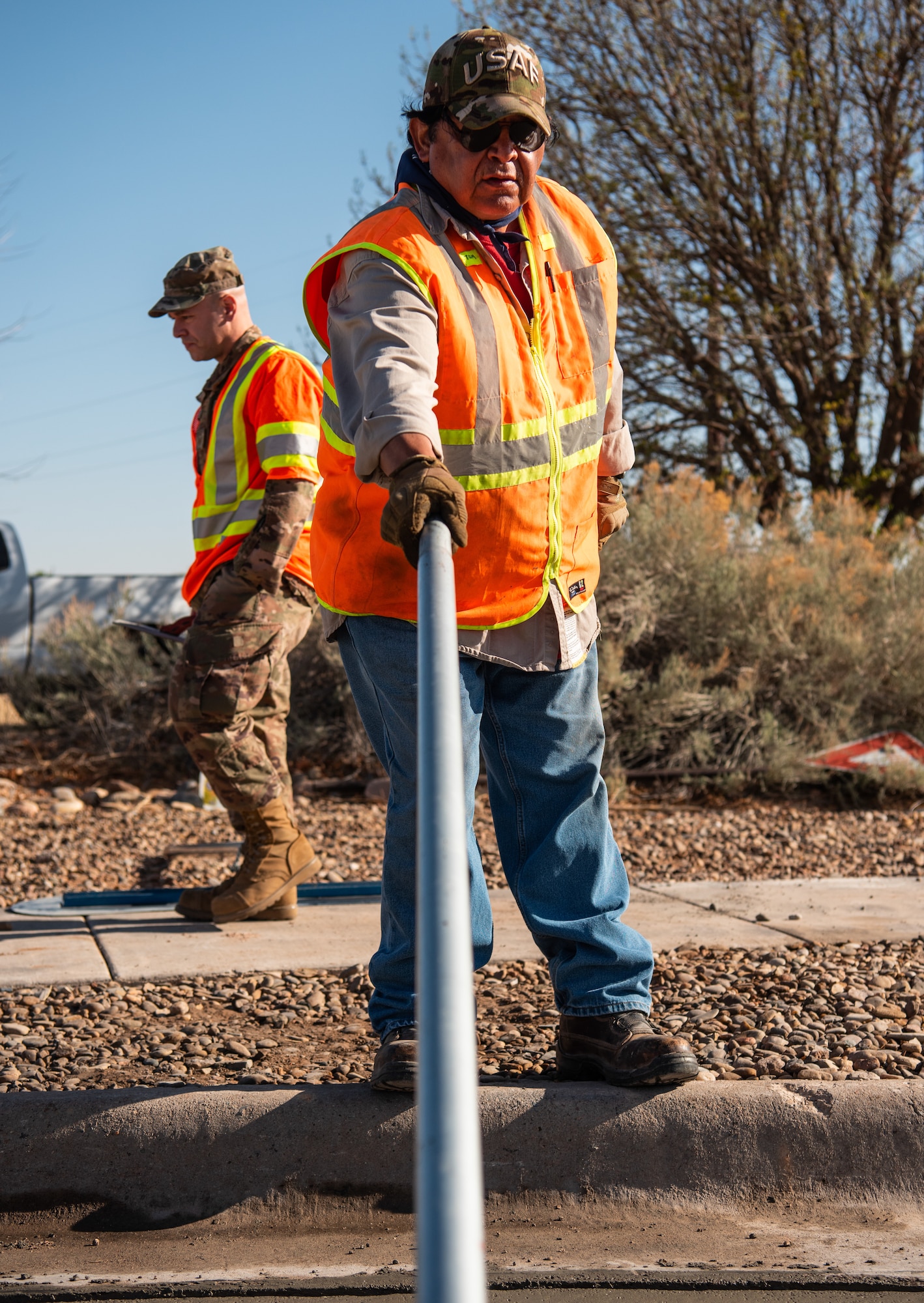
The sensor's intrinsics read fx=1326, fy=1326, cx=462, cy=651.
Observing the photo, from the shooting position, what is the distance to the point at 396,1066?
2.62m

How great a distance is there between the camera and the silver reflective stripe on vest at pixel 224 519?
A: 4578mm

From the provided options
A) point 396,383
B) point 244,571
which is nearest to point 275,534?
point 244,571

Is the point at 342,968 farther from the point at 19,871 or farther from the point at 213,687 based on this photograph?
the point at 19,871

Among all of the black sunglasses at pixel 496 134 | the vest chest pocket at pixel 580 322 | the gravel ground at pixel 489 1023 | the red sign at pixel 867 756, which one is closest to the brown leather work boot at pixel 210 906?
the gravel ground at pixel 489 1023

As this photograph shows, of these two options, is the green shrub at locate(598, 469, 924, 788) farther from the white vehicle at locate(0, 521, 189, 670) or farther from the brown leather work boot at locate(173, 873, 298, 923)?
the white vehicle at locate(0, 521, 189, 670)

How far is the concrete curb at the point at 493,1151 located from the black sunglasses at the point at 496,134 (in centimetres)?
189

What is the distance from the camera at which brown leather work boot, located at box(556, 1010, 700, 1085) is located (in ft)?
8.70

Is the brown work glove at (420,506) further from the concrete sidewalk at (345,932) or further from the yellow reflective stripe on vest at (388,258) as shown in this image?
the concrete sidewalk at (345,932)

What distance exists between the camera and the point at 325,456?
9.39ft

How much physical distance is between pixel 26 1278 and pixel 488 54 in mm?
2405

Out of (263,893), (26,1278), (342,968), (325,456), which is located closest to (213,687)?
(263,893)

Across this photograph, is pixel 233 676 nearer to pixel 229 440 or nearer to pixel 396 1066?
pixel 229 440

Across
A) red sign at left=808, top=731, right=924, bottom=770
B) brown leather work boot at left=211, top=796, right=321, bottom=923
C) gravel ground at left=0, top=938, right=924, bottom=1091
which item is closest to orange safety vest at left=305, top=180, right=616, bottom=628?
gravel ground at left=0, top=938, right=924, bottom=1091

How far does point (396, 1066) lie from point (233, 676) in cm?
211
